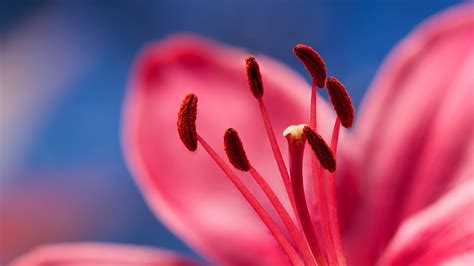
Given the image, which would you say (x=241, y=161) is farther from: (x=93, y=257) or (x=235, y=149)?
(x=93, y=257)

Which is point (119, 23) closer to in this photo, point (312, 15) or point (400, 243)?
point (312, 15)

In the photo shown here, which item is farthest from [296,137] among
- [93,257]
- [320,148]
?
[93,257]

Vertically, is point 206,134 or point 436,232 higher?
point 206,134

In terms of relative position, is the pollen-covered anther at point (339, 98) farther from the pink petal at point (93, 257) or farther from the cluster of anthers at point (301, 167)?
the pink petal at point (93, 257)

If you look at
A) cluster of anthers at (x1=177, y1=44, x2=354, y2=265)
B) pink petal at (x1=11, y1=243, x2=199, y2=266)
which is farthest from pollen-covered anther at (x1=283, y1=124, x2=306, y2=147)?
pink petal at (x1=11, y1=243, x2=199, y2=266)

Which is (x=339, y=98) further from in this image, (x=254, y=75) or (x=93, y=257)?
(x=93, y=257)

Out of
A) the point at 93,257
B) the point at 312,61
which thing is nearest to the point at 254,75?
the point at 312,61

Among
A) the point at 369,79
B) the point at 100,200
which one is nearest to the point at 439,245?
the point at 369,79
